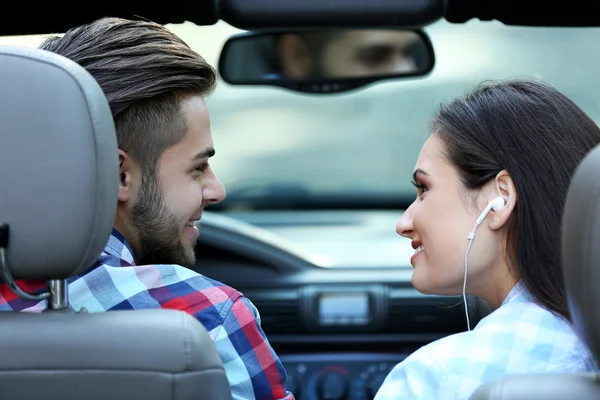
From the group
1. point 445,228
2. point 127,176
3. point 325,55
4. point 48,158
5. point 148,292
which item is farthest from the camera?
A: point 325,55

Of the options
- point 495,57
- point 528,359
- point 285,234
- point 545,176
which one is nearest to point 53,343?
point 528,359

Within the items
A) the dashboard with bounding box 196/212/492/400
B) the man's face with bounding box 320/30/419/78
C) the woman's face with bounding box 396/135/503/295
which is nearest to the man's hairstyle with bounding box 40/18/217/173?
the woman's face with bounding box 396/135/503/295

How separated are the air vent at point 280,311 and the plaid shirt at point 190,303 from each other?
239 centimetres

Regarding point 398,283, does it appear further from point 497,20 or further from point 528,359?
point 528,359

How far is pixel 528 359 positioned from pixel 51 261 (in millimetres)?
857

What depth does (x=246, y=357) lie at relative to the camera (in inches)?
81.7

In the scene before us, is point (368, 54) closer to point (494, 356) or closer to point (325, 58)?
point (325, 58)

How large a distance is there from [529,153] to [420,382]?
530mm

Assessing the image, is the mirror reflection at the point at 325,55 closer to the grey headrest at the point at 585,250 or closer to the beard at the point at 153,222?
the beard at the point at 153,222

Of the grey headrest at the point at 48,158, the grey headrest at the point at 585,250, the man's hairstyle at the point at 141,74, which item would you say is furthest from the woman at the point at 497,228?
the grey headrest at the point at 48,158

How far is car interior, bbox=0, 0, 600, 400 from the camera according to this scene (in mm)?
1706

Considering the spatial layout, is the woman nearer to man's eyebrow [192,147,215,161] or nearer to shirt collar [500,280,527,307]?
shirt collar [500,280,527,307]

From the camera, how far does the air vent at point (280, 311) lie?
451 cm

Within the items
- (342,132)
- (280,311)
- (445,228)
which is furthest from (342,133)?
(445,228)
